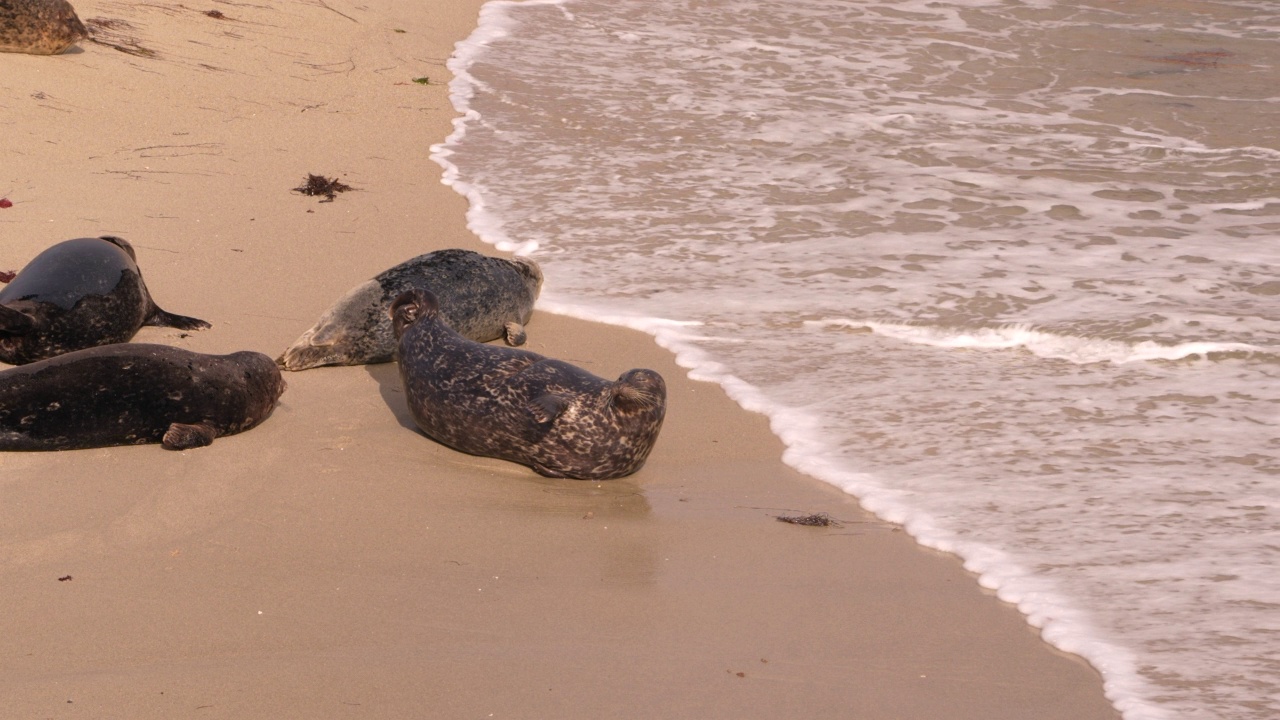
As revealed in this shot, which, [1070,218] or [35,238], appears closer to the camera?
[35,238]

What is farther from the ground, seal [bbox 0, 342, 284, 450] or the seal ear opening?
the seal ear opening

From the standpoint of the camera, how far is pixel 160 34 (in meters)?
9.66

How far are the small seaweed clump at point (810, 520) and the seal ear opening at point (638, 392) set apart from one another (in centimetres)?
60

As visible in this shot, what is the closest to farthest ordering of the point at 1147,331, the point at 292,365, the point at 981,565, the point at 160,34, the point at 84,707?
the point at 84,707
the point at 981,565
the point at 292,365
the point at 1147,331
the point at 160,34

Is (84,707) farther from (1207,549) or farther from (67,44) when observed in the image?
(67,44)

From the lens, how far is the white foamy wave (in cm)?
570

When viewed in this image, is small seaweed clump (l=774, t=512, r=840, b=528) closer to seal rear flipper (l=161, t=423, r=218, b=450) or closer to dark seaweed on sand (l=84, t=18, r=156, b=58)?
seal rear flipper (l=161, t=423, r=218, b=450)

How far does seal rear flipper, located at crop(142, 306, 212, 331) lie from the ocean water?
5.69ft

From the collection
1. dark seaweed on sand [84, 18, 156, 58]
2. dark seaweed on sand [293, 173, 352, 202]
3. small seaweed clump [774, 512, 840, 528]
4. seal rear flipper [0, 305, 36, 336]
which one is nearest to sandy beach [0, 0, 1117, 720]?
small seaweed clump [774, 512, 840, 528]

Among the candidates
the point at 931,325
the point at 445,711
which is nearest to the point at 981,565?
the point at 445,711

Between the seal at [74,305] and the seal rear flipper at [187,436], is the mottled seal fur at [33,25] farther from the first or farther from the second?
the seal rear flipper at [187,436]

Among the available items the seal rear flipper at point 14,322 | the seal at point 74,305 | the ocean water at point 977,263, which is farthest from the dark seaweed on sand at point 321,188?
the seal rear flipper at point 14,322

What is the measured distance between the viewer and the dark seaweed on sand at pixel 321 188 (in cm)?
731

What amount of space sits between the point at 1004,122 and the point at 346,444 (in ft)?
23.4
